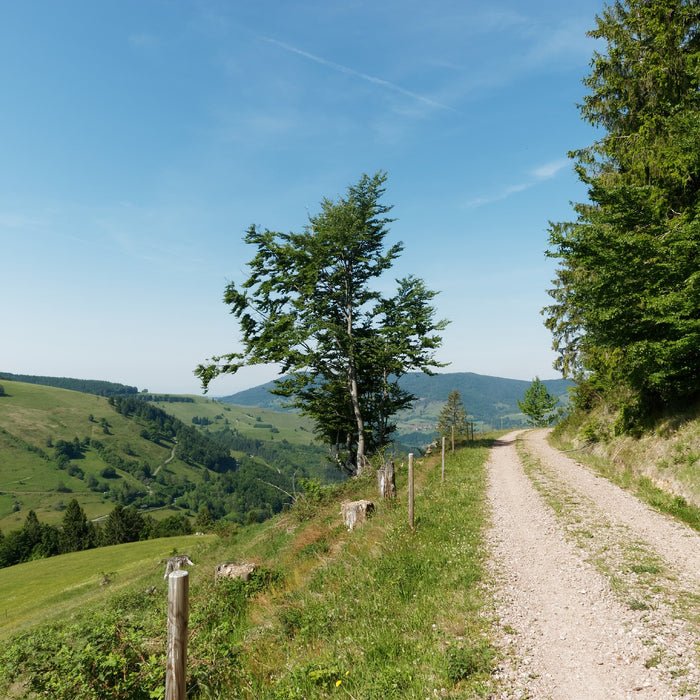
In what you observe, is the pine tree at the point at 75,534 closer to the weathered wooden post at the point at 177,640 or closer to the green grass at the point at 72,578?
the green grass at the point at 72,578

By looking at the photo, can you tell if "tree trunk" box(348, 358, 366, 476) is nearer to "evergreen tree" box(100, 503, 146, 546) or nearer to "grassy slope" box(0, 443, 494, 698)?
"grassy slope" box(0, 443, 494, 698)

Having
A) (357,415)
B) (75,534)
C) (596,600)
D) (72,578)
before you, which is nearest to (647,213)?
(596,600)

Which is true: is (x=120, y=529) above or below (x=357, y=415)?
below

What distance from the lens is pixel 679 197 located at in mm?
16516

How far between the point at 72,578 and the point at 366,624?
59.5m

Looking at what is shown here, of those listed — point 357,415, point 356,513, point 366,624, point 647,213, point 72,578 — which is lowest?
point 72,578

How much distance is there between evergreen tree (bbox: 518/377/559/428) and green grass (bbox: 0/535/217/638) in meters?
56.3

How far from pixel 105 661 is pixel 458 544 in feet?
26.3

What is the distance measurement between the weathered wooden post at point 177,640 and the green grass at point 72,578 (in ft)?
98.0

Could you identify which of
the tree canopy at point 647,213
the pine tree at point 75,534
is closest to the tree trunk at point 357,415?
the tree canopy at point 647,213

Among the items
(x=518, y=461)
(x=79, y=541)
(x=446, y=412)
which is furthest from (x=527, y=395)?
(x=79, y=541)

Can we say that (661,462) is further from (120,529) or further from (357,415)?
(120,529)

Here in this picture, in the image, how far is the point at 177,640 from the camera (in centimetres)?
414

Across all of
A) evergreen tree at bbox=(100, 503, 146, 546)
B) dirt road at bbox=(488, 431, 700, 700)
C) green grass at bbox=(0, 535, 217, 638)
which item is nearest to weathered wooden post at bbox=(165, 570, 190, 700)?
dirt road at bbox=(488, 431, 700, 700)
